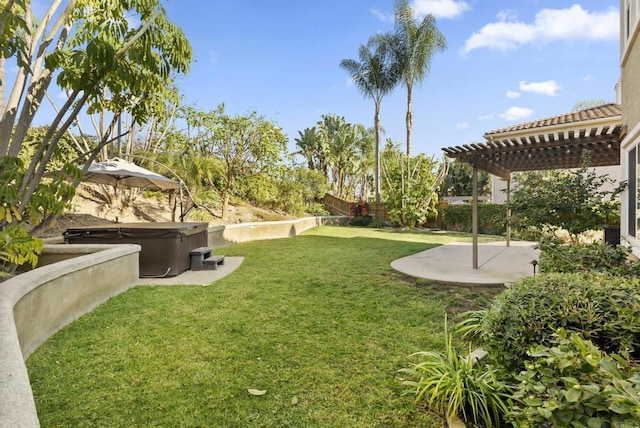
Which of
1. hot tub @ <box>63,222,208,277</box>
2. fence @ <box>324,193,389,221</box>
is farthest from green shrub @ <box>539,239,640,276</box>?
fence @ <box>324,193,389,221</box>

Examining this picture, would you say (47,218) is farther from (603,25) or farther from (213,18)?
(603,25)

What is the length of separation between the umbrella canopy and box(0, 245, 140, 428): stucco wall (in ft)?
6.97

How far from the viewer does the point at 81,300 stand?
13.2 feet

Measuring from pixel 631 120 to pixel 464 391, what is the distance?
4.82 meters

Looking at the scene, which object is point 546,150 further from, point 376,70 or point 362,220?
point 376,70

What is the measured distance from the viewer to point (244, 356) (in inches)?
124

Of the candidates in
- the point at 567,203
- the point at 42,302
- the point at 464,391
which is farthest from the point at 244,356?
the point at 567,203

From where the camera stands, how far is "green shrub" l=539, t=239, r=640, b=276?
12.6 ft

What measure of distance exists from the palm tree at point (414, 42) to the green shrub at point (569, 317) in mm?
17778

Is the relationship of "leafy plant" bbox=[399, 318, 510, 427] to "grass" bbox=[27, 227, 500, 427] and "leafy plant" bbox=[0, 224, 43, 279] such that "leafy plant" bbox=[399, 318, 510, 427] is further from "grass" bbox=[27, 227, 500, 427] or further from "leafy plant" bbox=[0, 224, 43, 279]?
"leafy plant" bbox=[0, 224, 43, 279]

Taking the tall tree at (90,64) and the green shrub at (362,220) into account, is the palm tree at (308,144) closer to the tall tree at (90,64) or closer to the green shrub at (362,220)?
the green shrub at (362,220)

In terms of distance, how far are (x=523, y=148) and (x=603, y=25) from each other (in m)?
7.51

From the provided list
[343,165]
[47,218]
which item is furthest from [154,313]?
[343,165]

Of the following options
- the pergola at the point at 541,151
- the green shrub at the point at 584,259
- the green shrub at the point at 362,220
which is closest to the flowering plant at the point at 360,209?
the green shrub at the point at 362,220
